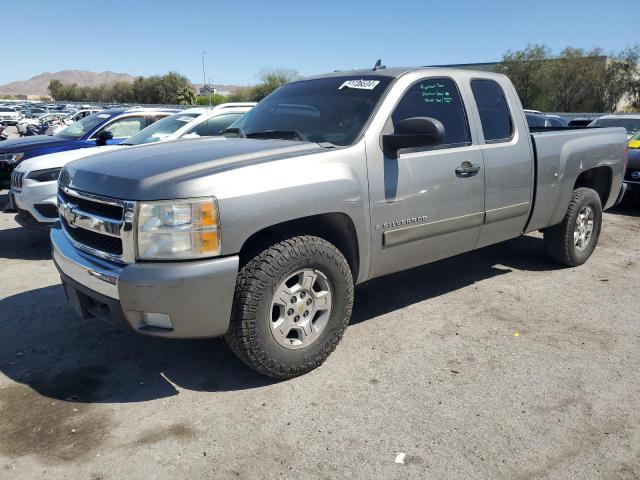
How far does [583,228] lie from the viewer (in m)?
5.73

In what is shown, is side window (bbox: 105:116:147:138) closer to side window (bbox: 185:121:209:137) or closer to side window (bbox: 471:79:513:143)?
side window (bbox: 185:121:209:137)

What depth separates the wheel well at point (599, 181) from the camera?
5855 millimetres

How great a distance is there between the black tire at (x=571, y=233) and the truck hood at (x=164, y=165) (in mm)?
3246

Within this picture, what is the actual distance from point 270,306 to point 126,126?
22.6ft

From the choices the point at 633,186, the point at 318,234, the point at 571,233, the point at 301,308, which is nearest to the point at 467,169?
the point at 318,234

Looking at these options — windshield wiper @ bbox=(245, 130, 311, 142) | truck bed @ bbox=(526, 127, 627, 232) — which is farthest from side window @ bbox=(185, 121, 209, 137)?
truck bed @ bbox=(526, 127, 627, 232)

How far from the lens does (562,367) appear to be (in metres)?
3.53

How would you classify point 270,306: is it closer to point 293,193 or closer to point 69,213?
point 293,193

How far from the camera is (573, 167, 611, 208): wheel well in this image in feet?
19.2

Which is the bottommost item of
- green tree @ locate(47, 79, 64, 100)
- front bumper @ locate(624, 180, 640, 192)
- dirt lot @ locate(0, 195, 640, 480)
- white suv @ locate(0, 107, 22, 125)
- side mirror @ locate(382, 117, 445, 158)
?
dirt lot @ locate(0, 195, 640, 480)

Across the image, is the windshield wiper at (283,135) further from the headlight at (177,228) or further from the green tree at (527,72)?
the green tree at (527,72)

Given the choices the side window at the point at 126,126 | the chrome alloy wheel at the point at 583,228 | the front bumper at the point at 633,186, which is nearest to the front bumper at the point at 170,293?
the chrome alloy wheel at the point at 583,228

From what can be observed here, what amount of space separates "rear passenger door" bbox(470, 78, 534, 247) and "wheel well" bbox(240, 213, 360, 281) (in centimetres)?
141

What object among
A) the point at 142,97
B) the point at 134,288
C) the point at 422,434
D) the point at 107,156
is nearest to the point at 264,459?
the point at 422,434
